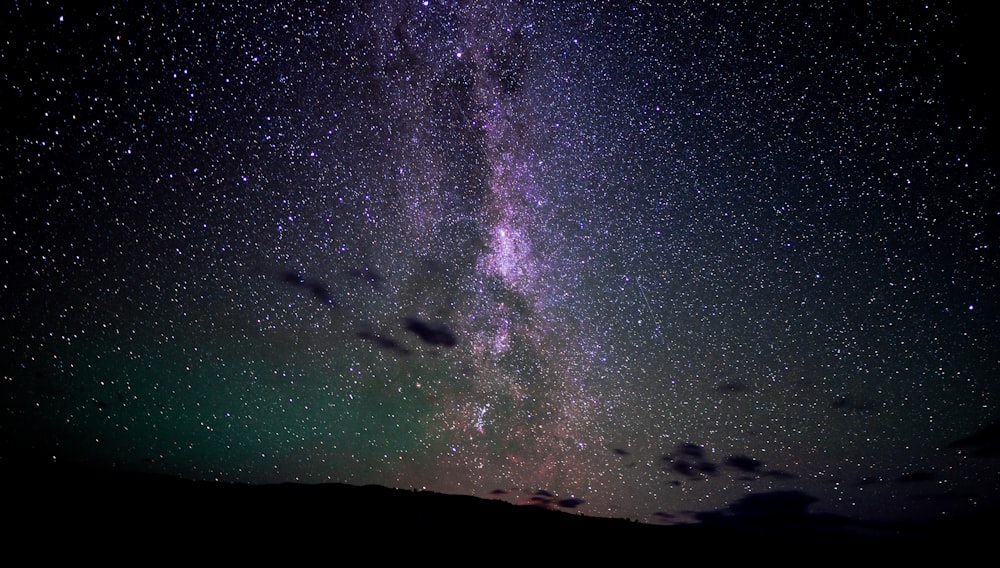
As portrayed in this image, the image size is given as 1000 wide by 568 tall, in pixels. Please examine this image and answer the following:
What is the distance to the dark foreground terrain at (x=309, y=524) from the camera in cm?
368

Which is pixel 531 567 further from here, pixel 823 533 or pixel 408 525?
pixel 823 533

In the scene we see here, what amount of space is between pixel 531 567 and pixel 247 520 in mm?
3786

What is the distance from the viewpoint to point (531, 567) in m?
4.41

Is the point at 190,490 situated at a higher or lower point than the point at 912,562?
lower

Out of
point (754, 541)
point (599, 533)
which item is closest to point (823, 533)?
point (754, 541)

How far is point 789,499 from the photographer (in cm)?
2091

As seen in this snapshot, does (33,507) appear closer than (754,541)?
Yes

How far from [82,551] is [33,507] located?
5.63ft

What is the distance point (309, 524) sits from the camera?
4680 mm

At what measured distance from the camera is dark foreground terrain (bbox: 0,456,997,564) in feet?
12.1

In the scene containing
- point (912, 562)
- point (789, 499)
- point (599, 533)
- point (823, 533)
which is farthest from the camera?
point (823, 533)

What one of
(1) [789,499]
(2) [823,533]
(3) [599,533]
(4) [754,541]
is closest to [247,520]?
(3) [599,533]

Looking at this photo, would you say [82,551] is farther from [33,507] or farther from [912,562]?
[912,562]

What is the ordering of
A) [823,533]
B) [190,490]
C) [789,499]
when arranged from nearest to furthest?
[190,490] < [789,499] < [823,533]
